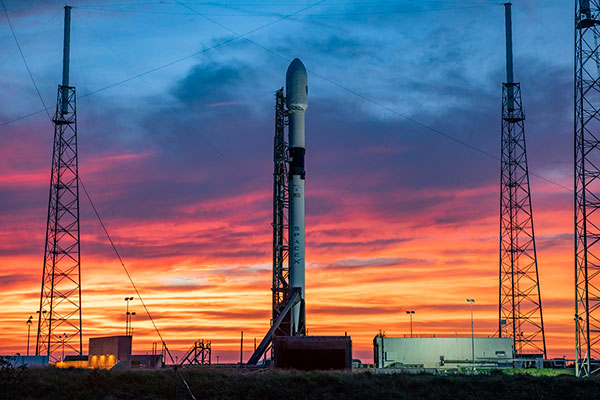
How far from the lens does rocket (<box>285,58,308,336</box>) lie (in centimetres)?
5944

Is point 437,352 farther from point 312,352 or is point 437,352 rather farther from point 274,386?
point 274,386

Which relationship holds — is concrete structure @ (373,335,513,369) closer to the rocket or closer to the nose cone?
the rocket

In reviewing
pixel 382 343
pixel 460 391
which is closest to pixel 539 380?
pixel 460 391

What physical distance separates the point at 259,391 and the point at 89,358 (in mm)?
28511

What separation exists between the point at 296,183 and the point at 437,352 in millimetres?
30126

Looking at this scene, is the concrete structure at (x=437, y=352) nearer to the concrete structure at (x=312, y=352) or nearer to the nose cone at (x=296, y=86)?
the concrete structure at (x=312, y=352)

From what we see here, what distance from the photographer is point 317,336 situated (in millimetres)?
53938

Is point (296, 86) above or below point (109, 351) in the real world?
above

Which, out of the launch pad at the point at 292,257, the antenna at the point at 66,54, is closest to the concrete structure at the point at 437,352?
the launch pad at the point at 292,257

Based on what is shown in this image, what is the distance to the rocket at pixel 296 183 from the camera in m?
59.4

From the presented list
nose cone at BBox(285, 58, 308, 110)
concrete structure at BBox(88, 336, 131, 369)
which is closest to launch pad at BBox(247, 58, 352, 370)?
nose cone at BBox(285, 58, 308, 110)

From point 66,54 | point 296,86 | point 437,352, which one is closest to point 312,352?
point 296,86

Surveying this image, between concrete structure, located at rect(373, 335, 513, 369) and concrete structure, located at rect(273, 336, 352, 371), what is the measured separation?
24107 millimetres

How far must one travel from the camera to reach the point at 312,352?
54531 millimetres
